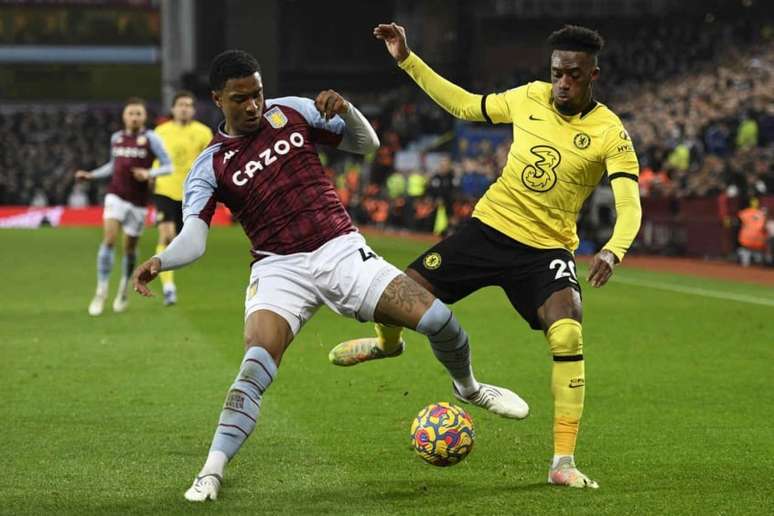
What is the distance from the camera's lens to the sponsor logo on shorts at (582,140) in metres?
7.69

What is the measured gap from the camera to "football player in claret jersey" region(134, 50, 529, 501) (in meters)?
7.05

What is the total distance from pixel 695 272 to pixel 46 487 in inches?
676

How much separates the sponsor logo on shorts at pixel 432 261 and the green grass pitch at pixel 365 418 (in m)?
1.03

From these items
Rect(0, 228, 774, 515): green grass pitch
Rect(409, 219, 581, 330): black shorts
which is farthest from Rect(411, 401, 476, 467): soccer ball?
Rect(409, 219, 581, 330): black shorts

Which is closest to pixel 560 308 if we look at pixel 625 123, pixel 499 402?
pixel 499 402

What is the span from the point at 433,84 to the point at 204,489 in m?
2.70

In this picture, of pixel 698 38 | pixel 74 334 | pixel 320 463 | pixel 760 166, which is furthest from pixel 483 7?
pixel 320 463

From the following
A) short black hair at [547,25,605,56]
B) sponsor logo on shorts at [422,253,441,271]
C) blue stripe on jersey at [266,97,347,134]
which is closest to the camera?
blue stripe on jersey at [266,97,347,134]

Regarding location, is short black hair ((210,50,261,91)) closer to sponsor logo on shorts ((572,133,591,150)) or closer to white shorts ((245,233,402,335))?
white shorts ((245,233,402,335))

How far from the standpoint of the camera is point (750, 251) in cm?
2380

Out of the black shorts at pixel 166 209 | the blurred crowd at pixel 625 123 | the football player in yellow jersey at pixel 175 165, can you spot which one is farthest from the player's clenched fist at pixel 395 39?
the blurred crowd at pixel 625 123

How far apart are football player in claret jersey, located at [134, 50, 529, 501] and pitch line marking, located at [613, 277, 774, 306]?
11.1 metres

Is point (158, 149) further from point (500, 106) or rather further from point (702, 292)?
point (500, 106)

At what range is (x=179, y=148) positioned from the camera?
58.9 feet
